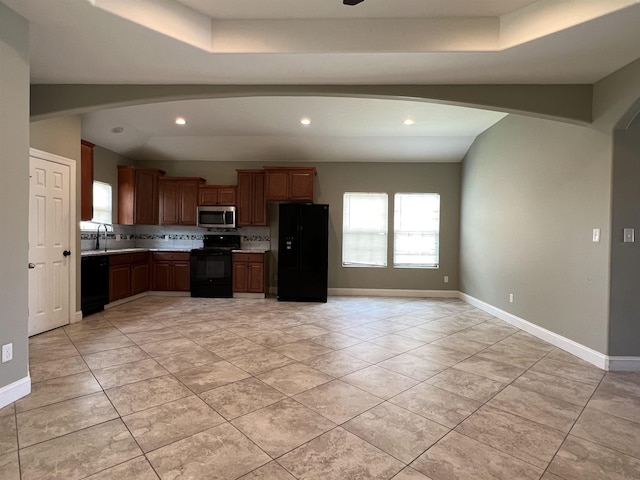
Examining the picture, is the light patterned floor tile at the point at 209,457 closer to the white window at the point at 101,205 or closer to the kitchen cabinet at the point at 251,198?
the kitchen cabinet at the point at 251,198

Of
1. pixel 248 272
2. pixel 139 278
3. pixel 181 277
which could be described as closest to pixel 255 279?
pixel 248 272

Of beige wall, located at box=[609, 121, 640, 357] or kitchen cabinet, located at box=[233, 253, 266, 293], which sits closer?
beige wall, located at box=[609, 121, 640, 357]

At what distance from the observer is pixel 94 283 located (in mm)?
4582

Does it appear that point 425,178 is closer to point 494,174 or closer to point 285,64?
point 494,174

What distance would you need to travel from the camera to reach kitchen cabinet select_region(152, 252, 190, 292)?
595 centimetres

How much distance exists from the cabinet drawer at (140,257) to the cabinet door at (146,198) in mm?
639

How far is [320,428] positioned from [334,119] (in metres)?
4.15

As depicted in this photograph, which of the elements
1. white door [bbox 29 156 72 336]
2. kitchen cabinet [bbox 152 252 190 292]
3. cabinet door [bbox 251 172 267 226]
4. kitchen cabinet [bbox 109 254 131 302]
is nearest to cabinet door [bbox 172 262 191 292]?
kitchen cabinet [bbox 152 252 190 292]

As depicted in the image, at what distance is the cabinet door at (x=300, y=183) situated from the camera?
5.89m

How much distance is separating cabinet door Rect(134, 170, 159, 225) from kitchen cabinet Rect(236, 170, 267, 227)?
1.62 meters

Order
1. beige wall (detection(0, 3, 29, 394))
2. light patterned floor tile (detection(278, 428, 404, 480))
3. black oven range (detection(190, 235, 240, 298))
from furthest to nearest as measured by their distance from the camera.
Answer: black oven range (detection(190, 235, 240, 298)) < beige wall (detection(0, 3, 29, 394)) < light patterned floor tile (detection(278, 428, 404, 480))

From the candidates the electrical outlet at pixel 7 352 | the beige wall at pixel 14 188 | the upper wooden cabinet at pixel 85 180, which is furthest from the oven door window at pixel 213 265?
the electrical outlet at pixel 7 352

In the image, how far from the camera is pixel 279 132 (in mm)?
5395

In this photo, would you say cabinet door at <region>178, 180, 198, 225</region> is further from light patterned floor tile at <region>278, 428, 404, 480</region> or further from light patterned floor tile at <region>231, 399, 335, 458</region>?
light patterned floor tile at <region>278, 428, 404, 480</region>
